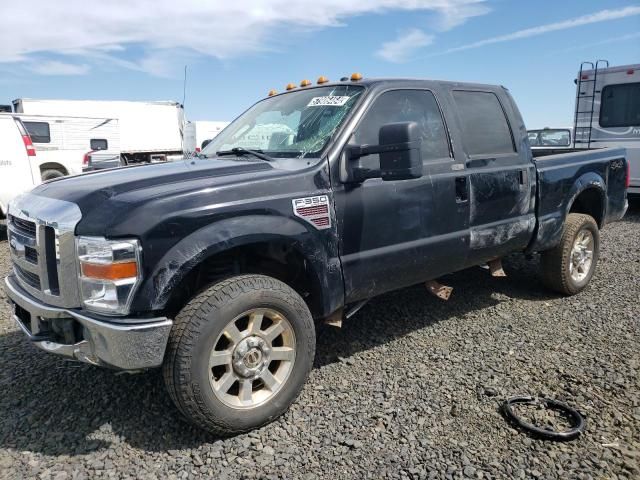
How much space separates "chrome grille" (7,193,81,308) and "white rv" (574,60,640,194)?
10.2 metres

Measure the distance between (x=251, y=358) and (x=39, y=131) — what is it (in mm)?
14892

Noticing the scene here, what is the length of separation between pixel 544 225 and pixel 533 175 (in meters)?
0.47

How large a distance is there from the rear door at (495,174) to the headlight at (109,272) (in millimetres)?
2499

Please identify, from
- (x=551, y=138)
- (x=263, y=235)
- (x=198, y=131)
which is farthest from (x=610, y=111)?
(x=198, y=131)

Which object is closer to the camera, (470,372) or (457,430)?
(457,430)

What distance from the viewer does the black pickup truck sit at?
8.11 ft

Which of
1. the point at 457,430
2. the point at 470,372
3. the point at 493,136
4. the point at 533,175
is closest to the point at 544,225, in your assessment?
the point at 533,175

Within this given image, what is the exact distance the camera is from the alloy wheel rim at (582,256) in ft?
16.3

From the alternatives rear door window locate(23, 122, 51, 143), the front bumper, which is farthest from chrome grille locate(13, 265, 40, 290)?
rear door window locate(23, 122, 51, 143)

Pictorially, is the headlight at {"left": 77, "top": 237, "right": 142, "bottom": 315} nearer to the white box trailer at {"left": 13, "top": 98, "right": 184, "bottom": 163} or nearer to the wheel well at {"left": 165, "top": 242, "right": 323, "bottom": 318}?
the wheel well at {"left": 165, "top": 242, "right": 323, "bottom": 318}

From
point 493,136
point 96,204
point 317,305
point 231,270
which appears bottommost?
→ point 317,305

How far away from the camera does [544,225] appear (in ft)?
14.6

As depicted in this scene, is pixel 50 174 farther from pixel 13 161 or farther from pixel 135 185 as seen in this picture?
pixel 135 185

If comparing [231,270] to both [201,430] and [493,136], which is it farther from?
[493,136]
